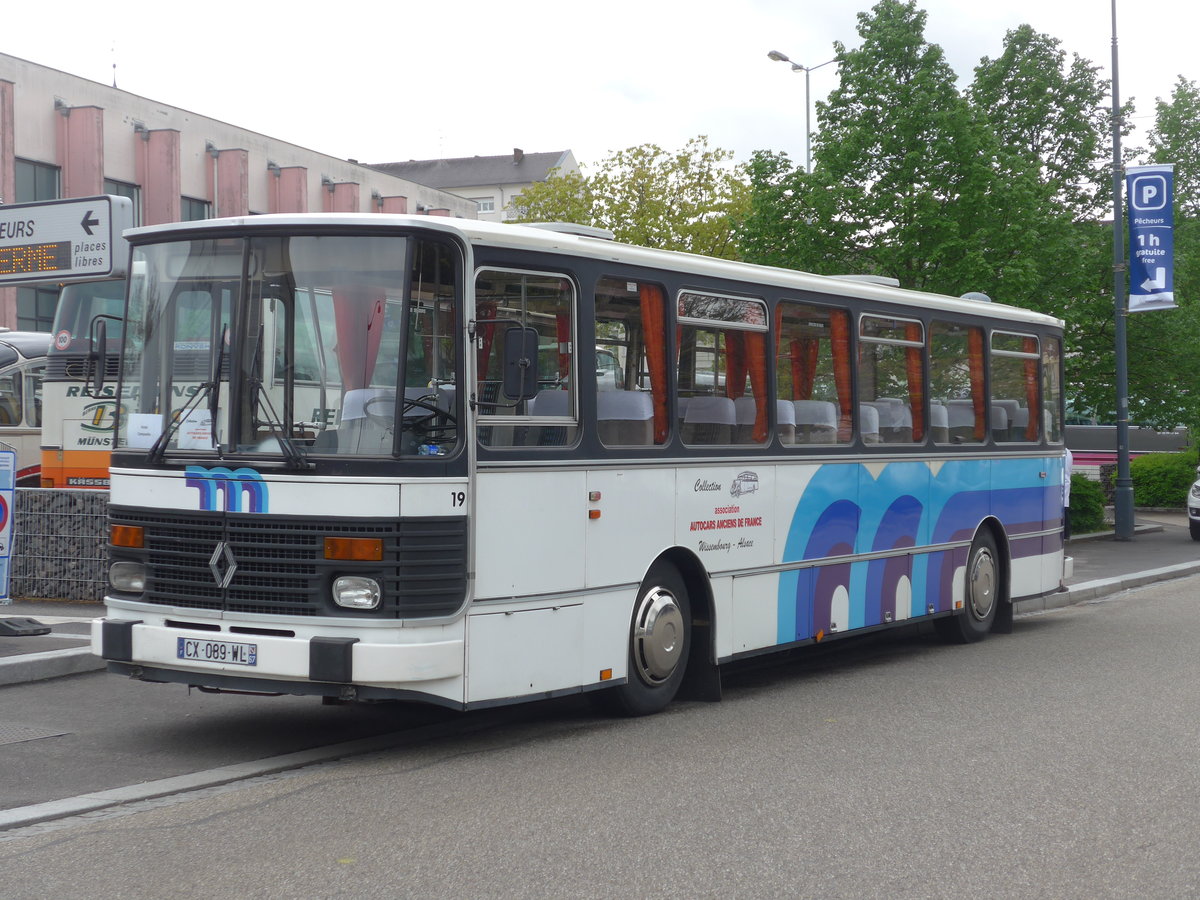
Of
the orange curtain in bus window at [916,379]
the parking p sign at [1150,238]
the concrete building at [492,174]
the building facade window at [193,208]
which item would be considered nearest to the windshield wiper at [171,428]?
the orange curtain in bus window at [916,379]

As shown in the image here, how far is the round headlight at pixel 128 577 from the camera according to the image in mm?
8125

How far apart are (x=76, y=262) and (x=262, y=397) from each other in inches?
191

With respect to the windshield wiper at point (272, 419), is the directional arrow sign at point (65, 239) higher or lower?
higher

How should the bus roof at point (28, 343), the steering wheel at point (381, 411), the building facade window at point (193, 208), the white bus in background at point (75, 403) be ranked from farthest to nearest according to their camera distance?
the building facade window at point (193, 208) → the bus roof at point (28, 343) → the white bus in background at point (75, 403) → the steering wheel at point (381, 411)

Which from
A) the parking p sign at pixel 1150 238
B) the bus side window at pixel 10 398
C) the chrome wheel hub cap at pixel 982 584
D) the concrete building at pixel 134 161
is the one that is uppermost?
the concrete building at pixel 134 161

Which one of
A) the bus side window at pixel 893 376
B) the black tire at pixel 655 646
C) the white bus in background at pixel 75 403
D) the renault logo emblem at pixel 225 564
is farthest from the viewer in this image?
the white bus in background at pixel 75 403

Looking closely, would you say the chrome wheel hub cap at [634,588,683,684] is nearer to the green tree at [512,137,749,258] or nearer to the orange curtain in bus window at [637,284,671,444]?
the orange curtain in bus window at [637,284,671,444]

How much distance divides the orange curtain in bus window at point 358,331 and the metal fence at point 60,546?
682 centimetres

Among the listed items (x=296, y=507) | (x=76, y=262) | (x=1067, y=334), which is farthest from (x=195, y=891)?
(x=1067, y=334)

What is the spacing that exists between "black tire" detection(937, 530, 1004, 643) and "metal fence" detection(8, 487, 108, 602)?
25.8 feet

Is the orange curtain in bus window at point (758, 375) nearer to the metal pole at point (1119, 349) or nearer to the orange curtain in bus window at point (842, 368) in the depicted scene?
the orange curtain in bus window at point (842, 368)

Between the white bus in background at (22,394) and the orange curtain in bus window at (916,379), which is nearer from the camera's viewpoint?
the orange curtain in bus window at (916,379)

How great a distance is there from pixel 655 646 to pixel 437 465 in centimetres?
225

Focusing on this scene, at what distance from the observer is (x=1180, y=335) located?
27875mm
